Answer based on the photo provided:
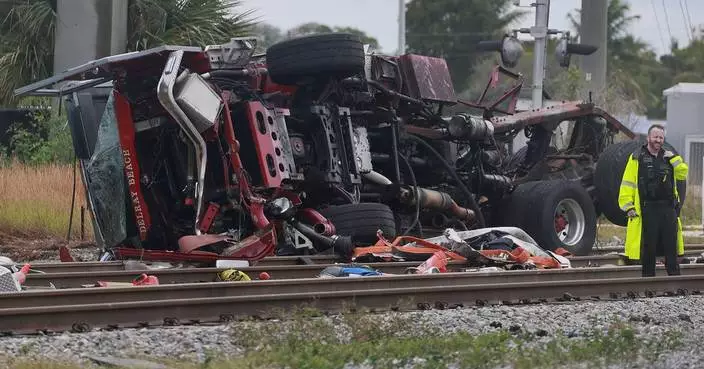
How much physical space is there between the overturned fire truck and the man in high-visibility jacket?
3136 mm

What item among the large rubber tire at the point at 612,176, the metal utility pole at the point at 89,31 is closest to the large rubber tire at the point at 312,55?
the large rubber tire at the point at 612,176

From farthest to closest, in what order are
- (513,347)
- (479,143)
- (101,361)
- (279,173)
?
(479,143), (279,173), (513,347), (101,361)

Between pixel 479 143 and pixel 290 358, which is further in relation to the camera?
pixel 479 143

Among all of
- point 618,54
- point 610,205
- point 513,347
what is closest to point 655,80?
point 618,54

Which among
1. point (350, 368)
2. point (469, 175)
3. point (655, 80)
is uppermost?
point (655, 80)

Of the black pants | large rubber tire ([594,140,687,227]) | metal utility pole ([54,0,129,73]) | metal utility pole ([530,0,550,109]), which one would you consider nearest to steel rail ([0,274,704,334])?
the black pants

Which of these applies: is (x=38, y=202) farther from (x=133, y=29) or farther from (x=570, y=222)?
(x=570, y=222)

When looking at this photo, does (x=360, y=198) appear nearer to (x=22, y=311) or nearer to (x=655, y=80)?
(x=22, y=311)

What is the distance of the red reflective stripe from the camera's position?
1354 centimetres

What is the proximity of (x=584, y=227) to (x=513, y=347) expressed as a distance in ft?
29.3

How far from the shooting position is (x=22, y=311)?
8625 millimetres

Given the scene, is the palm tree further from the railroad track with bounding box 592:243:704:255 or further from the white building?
the white building

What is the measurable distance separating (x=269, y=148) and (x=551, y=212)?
4.29 meters

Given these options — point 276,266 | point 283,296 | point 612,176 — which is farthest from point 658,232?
point 612,176
